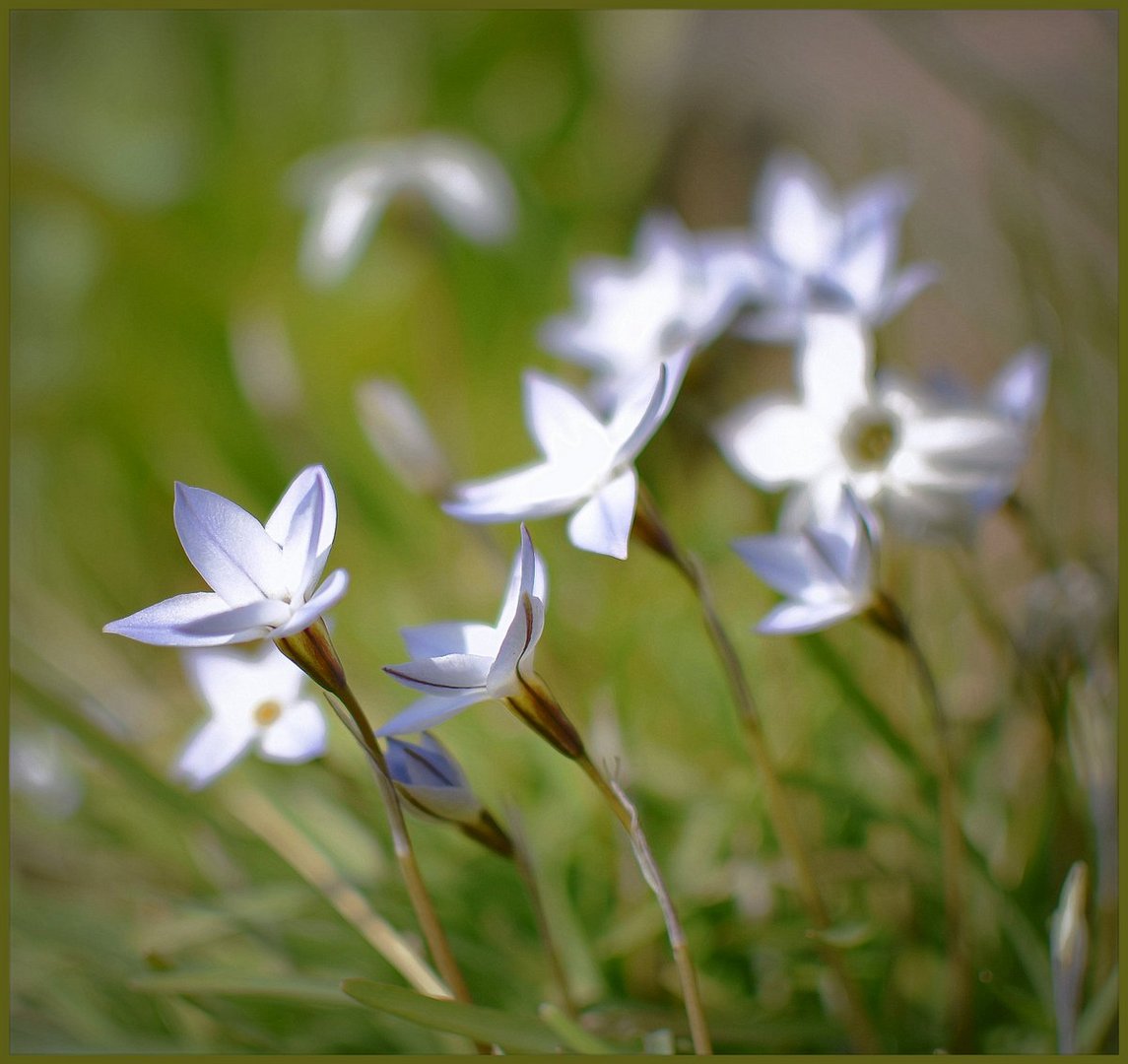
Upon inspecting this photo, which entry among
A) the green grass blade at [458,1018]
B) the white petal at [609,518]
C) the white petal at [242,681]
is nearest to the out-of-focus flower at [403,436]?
the white petal at [242,681]

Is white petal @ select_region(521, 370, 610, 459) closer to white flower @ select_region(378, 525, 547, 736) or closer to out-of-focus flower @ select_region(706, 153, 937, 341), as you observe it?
white flower @ select_region(378, 525, 547, 736)

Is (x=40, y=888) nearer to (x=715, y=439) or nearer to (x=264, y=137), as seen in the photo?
(x=715, y=439)

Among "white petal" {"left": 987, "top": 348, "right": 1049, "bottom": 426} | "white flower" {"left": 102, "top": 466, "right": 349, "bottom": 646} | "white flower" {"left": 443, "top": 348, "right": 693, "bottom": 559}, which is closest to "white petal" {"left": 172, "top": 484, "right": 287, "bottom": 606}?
"white flower" {"left": 102, "top": 466, "right": 349, "bottom": 646}

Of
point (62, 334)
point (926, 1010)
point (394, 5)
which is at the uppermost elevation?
point (394, 5)

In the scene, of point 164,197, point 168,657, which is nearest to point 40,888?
point 168,657

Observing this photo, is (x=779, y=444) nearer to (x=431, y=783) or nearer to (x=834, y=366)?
(x=834, y=366)
